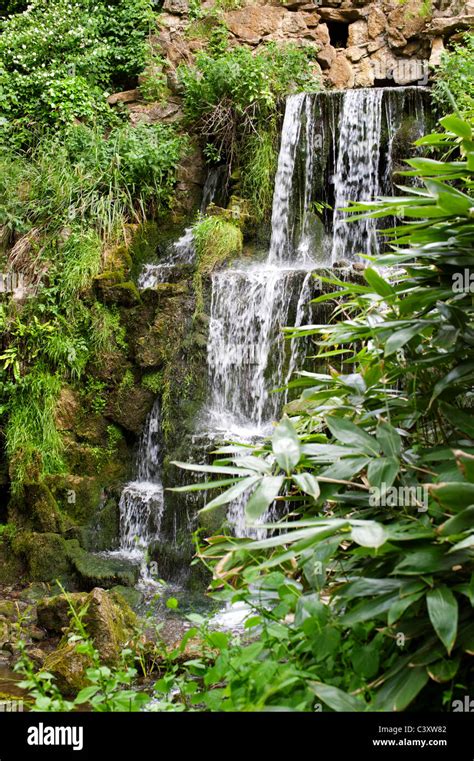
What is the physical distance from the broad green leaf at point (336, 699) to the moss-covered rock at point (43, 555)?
5.19 meters

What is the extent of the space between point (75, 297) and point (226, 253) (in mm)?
1723

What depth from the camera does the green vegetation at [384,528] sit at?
143 centimetres

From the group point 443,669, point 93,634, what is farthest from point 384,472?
point 93,634

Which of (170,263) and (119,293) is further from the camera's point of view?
(170,263)

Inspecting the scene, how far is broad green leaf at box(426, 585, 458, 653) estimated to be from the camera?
1.33m

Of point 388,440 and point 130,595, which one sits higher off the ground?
point 388,440

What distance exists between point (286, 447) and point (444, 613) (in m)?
0.46

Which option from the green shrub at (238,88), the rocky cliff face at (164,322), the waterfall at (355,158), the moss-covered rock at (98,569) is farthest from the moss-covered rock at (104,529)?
the green shrub at (238,88)

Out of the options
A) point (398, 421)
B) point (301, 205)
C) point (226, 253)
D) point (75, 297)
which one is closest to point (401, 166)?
point (301, 205)

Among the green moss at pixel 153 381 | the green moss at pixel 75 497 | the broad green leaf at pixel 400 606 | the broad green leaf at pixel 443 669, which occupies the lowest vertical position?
the green moss at pixel 75 497

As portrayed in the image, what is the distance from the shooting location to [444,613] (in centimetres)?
137

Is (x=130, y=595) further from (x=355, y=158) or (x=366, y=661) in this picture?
(x=355, y=158)

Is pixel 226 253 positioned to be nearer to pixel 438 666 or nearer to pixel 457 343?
pixel 457 343
